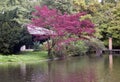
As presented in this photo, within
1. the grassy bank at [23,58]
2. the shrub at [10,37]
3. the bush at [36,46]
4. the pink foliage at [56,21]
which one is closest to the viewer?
the grassy bank at [23,58]

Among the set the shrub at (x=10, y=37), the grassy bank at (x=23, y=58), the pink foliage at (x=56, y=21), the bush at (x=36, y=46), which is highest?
the pink foliage at (x=56, y=21)

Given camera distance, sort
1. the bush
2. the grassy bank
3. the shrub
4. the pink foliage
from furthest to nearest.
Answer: the bush → the pink foliage → the shrub → the grassy bank

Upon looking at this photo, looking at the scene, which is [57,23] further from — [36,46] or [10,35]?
[36,46]

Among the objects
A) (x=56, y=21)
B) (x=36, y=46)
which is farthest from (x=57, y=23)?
(x=36, y=46)

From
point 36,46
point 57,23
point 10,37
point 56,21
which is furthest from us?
point 36,46

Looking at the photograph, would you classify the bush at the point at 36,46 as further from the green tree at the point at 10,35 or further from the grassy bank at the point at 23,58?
the grassy bank at the point at 23,58

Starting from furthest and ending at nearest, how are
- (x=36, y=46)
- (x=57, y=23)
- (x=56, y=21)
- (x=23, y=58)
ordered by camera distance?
(x=36, y=46), (x=57, y=23), (x=56, y=21), (x=23, y=58)

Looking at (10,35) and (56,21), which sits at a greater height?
(56,21)

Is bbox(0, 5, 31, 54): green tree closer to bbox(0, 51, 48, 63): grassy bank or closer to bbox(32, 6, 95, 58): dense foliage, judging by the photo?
bbox(0, 51, 48, 63): grassy bank

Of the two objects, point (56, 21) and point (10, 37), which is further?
point (56, 21)

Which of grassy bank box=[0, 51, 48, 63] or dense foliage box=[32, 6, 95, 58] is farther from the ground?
dense foliage box=[32, 6, 95, 58]

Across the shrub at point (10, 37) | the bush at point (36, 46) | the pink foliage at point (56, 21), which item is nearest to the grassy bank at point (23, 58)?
the shrub at point (10, 37)

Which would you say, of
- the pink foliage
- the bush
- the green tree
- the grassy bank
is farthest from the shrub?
the bush

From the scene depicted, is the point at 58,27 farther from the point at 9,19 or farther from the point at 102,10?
the point at 102,10
